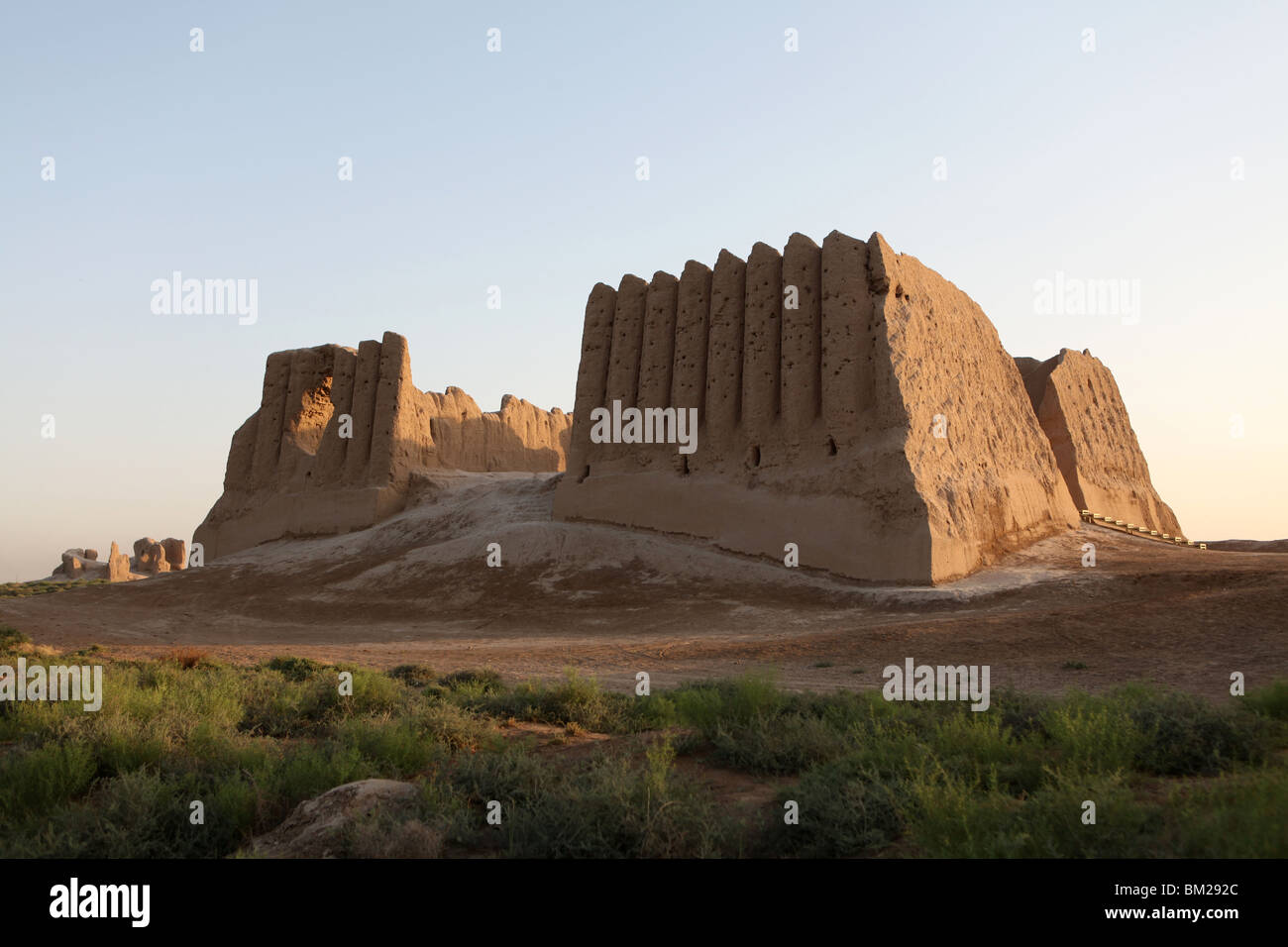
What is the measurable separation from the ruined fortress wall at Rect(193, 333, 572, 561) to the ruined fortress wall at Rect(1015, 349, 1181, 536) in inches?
948

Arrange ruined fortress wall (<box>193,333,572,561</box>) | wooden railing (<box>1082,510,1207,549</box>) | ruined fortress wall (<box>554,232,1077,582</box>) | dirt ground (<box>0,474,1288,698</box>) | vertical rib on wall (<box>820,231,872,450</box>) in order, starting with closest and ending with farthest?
dirt ground (<box>0,474,1288,698</box>) → ruined fortress wall (<box>554,232,1077,582</box>) → vertical rib on wall (<box>820,231,872,450</box>) → wooden railing (<box>1082,510,1207,549</box>) → ruined fortress wall (<box>193,333,572,561</box>)

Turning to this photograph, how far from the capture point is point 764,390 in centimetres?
2202

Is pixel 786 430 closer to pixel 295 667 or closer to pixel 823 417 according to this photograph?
pixel 823 417

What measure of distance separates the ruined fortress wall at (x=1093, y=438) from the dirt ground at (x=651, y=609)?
6474 mm

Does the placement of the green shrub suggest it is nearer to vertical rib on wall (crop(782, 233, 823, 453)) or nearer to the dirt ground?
the dirt ground

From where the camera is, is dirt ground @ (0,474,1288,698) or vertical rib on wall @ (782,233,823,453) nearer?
dirt ground @ (0,474,1288,698)

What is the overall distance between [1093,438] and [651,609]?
23.7 metres

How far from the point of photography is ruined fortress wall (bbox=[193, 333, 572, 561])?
29.7m

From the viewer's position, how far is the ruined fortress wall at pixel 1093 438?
32.0 m

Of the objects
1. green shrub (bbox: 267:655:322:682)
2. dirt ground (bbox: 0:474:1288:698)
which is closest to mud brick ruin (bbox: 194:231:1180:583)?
dirt ground (bbox: 0:474:1288:698)

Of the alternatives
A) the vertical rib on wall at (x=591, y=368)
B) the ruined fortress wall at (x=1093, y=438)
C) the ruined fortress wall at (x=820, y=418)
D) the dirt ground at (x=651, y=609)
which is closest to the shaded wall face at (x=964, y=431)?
the ruined fortress wall at (x=820, y=418)

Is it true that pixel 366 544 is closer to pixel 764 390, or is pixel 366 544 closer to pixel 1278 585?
pixel 764 390

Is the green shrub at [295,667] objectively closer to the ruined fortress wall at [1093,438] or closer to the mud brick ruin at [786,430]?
the mud brick ruin at [786,430]
